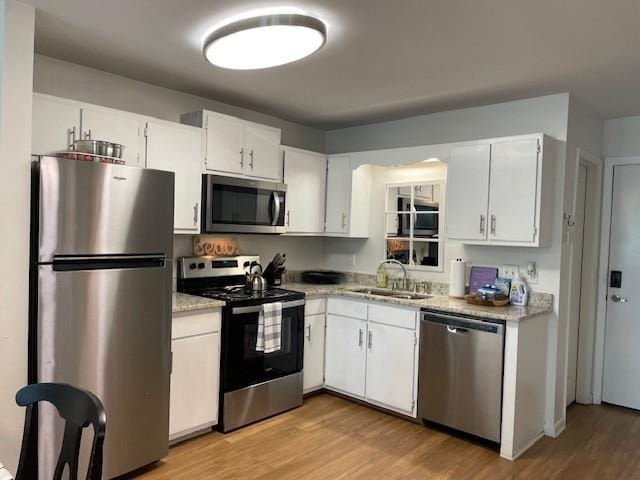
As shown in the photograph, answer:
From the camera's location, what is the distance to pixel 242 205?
3578 millimetres

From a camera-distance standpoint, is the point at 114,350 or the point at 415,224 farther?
the point at 415,224

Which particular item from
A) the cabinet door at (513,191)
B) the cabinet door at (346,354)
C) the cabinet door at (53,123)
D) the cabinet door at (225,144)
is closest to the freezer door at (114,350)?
the cabinet door at (53,123)

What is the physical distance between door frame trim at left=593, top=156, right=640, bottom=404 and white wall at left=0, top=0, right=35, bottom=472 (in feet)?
13.7

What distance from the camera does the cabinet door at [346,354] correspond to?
373cm

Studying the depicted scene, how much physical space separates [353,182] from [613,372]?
2750 millimetres

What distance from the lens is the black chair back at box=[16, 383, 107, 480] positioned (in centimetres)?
123

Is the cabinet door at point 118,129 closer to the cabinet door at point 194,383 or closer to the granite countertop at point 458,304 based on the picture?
the cabinet door at point 194,383

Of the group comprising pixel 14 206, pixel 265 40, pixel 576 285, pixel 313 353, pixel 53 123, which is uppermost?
pixel 265 40

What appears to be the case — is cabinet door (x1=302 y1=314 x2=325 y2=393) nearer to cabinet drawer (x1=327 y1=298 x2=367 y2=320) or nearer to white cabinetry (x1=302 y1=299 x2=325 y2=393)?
white cabinetry (x1=302 y1=299 x2=325 y2=393)

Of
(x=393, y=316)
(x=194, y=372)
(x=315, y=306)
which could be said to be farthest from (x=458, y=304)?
(x=194, y=372)

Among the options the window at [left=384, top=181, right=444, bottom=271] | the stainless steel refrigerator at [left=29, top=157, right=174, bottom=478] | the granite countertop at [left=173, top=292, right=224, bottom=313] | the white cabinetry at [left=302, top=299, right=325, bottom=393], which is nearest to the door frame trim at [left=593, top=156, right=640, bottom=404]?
the window at [left=384, top=181, right=444, bottom=271]

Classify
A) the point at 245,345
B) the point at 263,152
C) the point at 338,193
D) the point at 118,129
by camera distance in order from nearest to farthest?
the point at 118,129 → the point at 245,345 → the point at 263,152 → the point at 338,193

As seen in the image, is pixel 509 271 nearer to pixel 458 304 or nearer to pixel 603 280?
pixel 458 304

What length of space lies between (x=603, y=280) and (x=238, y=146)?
3.24 meters
